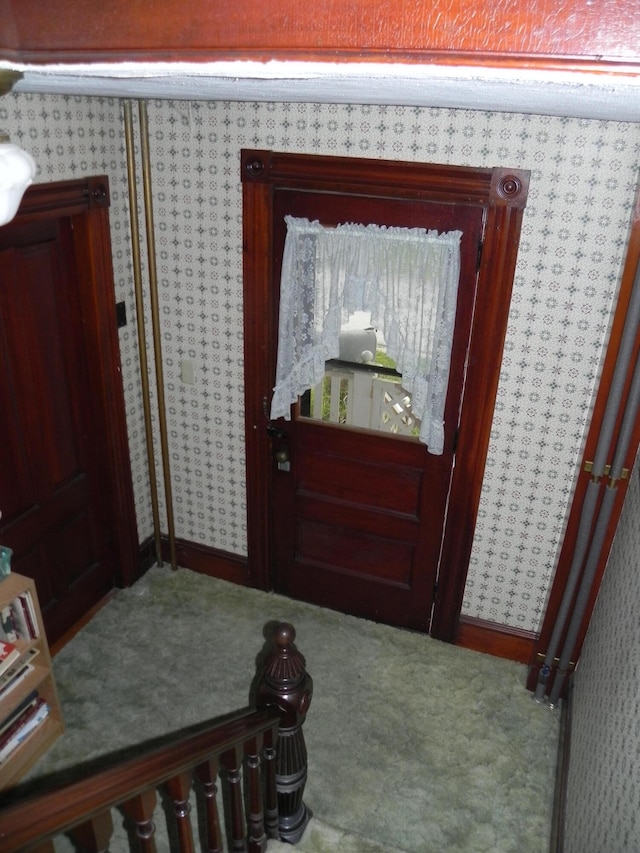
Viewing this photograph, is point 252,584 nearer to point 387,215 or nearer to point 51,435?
point 51,435

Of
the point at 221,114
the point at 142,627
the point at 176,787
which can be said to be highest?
the point at 221,114

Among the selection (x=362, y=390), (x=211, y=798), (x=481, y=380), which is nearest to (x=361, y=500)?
(x=362, y=390)

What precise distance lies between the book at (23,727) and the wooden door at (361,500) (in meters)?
1.28

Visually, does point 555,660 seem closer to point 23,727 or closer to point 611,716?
point 611,716

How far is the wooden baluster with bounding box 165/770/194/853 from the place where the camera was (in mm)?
1262

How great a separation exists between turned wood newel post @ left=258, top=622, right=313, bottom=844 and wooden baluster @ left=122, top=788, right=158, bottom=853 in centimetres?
66

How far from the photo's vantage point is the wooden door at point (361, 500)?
261 cm

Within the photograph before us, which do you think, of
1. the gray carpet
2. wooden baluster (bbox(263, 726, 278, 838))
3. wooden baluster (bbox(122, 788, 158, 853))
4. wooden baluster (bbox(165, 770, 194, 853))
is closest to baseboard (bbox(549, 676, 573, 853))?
the gray carpet

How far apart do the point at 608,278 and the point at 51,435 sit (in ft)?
7.74

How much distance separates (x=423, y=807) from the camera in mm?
2393

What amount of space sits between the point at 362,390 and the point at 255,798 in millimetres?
1664

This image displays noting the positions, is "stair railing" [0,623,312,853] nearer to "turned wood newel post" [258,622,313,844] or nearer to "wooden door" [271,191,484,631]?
"turned wood newel post" [258,622,313,844]

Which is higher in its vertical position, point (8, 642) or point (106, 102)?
point (106, 102)

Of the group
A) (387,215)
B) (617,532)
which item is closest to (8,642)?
(387,215)
